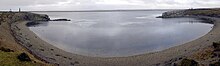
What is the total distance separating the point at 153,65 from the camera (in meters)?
49.3

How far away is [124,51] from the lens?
6544cm

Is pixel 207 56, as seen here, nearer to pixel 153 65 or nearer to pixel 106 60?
pixel 153 65

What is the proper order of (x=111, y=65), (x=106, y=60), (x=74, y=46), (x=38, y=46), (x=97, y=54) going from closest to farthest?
(x=111, y=65) < (x=106, y=60) < (x=97, y=54) < (x=38, y=46) < (x=74, y=46)

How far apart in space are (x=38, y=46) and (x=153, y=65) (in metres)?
28.4

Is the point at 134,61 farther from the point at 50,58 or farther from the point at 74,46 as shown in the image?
the point at 74,46

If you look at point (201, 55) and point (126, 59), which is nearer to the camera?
point (201, 55)

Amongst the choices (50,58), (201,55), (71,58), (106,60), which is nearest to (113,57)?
(106,60)

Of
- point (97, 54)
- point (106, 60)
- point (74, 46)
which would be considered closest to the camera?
point (106, 60)

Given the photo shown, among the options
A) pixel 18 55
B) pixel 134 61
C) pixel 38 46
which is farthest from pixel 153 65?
pixel 38 46

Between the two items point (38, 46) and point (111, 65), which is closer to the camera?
point (111, 65)

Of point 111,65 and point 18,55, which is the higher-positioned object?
point 18,55

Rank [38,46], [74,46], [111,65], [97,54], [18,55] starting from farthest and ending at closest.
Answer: [74,46]
[38,46]
[97,54]
[111,65]
[18,55]

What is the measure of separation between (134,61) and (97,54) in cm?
1098

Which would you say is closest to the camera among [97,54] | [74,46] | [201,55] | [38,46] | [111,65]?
[201,55]
